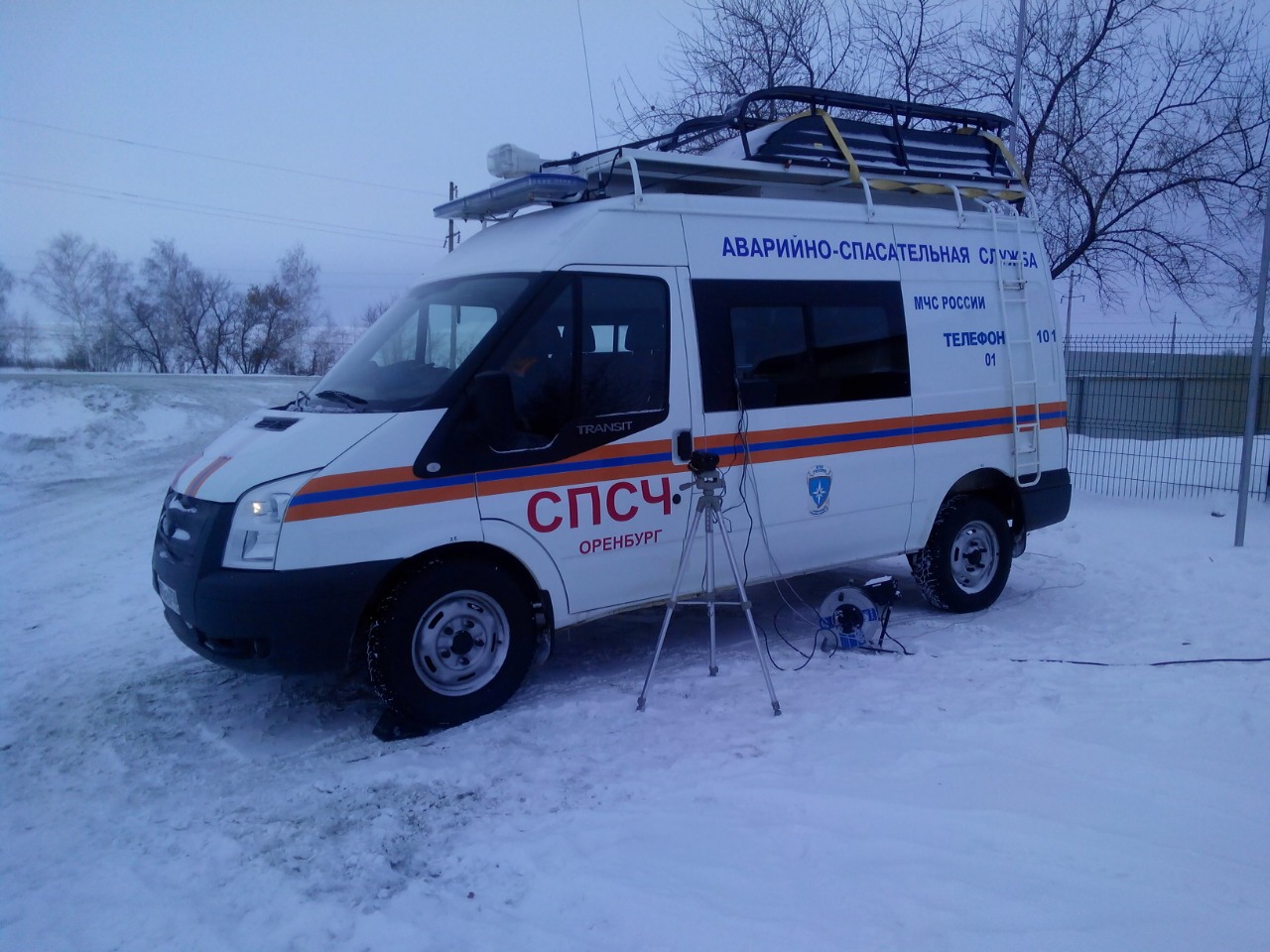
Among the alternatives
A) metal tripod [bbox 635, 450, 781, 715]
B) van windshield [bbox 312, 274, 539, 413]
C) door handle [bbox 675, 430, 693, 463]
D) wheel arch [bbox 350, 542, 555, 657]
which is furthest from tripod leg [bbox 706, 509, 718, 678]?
van windshield [bbox 312, 274, 539, 413]

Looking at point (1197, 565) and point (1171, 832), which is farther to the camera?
point (1197, 565)

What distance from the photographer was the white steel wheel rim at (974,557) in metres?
7.15

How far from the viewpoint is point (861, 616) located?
20.4 feet

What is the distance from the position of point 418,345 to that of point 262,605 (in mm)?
1824

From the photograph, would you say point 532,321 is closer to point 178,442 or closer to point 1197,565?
point 1197,565

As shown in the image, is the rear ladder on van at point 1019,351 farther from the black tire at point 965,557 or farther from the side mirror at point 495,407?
the side mirror at point 495,407

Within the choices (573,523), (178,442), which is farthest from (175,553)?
(178,442)

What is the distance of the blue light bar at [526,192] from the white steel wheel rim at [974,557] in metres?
3.88

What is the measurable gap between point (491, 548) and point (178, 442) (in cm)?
1338

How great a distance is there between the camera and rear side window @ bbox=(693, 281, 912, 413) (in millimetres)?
5707

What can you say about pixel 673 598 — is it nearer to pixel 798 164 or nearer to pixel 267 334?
pixel 798 164

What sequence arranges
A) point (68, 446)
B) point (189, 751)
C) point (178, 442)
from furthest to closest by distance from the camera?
1. point (178, 442)
2. point (68, 446)
3. point (189, 751)

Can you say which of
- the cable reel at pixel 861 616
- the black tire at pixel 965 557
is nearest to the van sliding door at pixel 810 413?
the cable reel at pixel 861 616

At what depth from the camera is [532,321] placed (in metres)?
5.09
